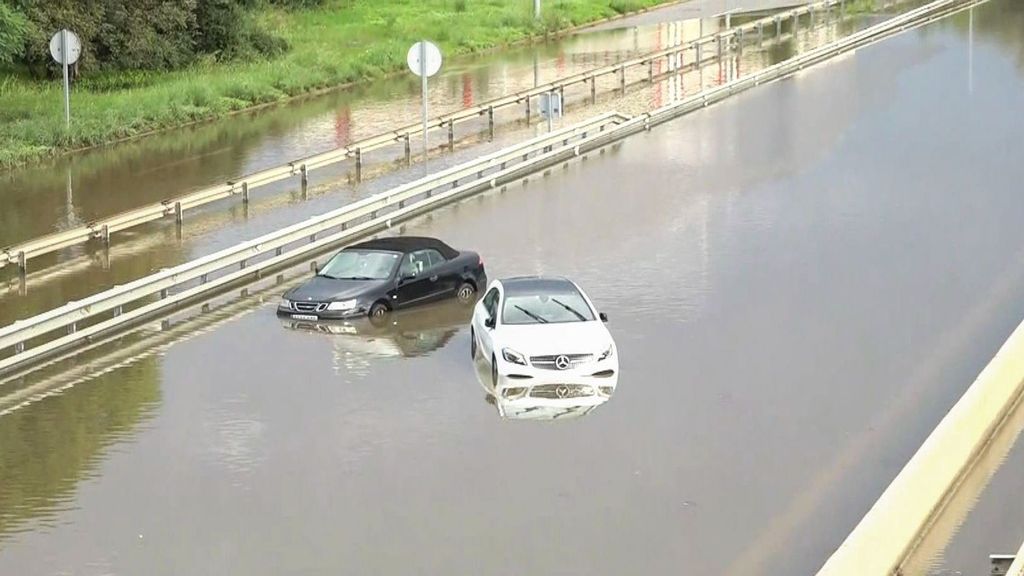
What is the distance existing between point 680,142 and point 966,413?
22.8 meters

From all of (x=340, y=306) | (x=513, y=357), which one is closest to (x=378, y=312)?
(x=340, y=306)

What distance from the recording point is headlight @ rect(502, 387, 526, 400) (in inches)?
883

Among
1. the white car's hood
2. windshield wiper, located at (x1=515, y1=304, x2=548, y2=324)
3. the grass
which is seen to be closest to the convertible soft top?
windshield wiper, located at (x1=515, y1=304, x2=548, y2=324)

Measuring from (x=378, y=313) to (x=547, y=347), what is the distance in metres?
4.81

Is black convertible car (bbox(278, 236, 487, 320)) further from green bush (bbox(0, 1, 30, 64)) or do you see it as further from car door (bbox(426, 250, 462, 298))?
green bush (bbox(0, 1, 30, 64))

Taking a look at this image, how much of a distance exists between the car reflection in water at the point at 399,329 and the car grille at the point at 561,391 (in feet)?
8.92

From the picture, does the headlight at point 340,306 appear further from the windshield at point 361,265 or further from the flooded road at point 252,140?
the flooded road at point 252,140

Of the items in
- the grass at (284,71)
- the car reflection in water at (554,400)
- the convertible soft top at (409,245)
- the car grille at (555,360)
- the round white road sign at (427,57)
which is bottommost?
the car reflection in water at (554,400)

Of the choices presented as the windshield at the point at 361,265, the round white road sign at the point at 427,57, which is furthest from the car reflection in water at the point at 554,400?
the round white road sign at the point at 427,57

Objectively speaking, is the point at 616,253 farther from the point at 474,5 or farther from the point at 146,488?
the point at 474,5

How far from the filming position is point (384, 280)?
27.2m

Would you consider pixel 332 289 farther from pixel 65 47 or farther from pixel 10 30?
pixel 10 30

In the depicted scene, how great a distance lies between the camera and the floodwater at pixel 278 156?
31.1 m

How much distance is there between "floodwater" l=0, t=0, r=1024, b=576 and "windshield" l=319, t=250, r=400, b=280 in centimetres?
88
